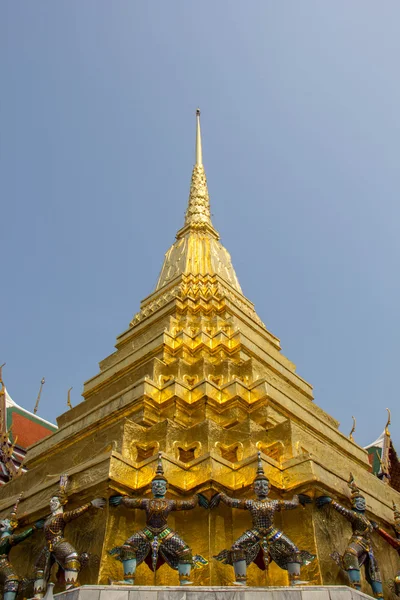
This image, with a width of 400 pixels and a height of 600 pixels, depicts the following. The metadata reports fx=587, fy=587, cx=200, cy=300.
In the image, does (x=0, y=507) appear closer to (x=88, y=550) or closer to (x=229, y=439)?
(x=88, y=550)

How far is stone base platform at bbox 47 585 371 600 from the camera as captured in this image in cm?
649

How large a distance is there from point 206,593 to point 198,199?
19934mm

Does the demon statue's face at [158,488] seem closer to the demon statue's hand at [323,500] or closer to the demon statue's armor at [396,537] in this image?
the demon statue's hand at [323,500]

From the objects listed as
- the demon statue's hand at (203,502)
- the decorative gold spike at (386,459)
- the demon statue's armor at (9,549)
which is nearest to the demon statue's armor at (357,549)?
the demon statue's hand at (203,502)

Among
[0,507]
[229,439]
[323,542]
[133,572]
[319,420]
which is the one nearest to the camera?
[133,572]

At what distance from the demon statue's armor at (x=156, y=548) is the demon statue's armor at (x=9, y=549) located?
1.92m

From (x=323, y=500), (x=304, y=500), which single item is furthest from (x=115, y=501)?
(x=323, y=500)

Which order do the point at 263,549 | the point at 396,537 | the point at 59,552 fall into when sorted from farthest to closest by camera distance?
the point at 396,537
the point at 59,552
the point at 263,549

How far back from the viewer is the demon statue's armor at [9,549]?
872 centimetres

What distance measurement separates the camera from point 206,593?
6531 millimetres

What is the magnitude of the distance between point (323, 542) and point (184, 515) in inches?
82.5

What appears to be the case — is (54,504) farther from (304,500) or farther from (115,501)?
(304,500)

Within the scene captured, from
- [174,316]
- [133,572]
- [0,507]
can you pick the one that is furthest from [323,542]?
[174,316]

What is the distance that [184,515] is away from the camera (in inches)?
353
